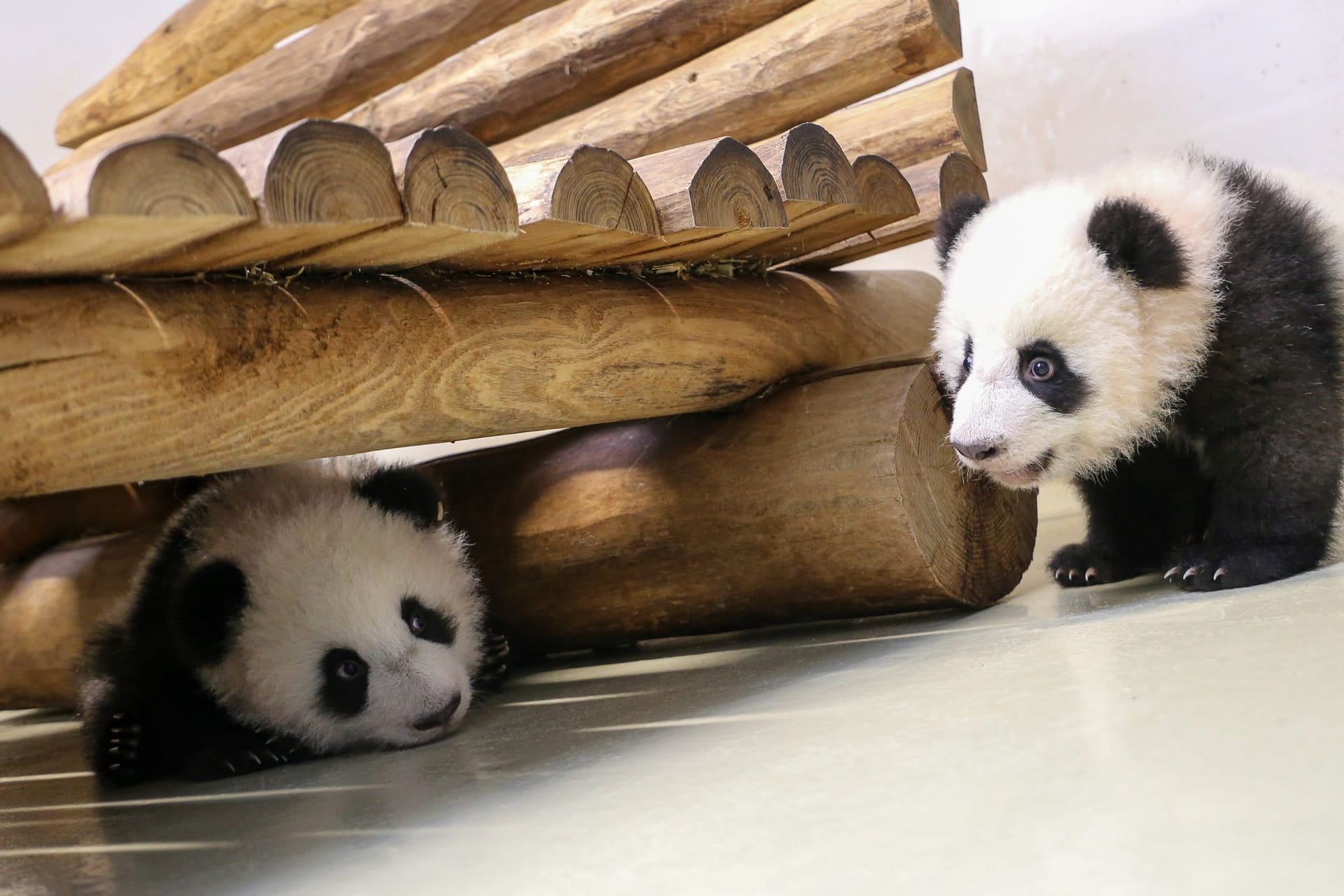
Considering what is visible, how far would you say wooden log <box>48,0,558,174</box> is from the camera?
192 inches

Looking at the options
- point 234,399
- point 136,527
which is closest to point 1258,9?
point 234,399

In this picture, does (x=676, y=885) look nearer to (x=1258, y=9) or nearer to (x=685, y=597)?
(x=685, y=597)

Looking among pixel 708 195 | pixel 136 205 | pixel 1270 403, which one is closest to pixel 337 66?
pixel 708 195

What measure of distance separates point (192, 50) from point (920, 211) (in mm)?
3876

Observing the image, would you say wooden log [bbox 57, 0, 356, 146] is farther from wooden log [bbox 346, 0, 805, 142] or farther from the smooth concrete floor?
the smooth concrete floor

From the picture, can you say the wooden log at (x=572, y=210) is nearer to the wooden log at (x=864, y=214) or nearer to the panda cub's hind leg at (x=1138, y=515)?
the wooden log at (x=864, y=214)

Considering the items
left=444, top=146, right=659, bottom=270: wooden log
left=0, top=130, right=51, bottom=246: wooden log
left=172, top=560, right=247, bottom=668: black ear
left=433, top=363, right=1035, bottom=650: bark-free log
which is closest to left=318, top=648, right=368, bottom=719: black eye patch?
left=172, top=560, right=247, bottom=668: black ear

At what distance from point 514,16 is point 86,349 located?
130 inches

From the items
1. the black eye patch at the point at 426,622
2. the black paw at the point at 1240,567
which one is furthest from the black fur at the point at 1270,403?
the black eye patch at the point at 426,622

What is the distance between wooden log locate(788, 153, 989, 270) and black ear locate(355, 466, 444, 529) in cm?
132

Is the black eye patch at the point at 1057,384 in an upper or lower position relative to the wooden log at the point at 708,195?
lower

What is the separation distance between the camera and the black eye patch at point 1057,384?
2.86 metres

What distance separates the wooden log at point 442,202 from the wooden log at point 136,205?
1.03 feet

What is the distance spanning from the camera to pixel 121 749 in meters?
3.05
